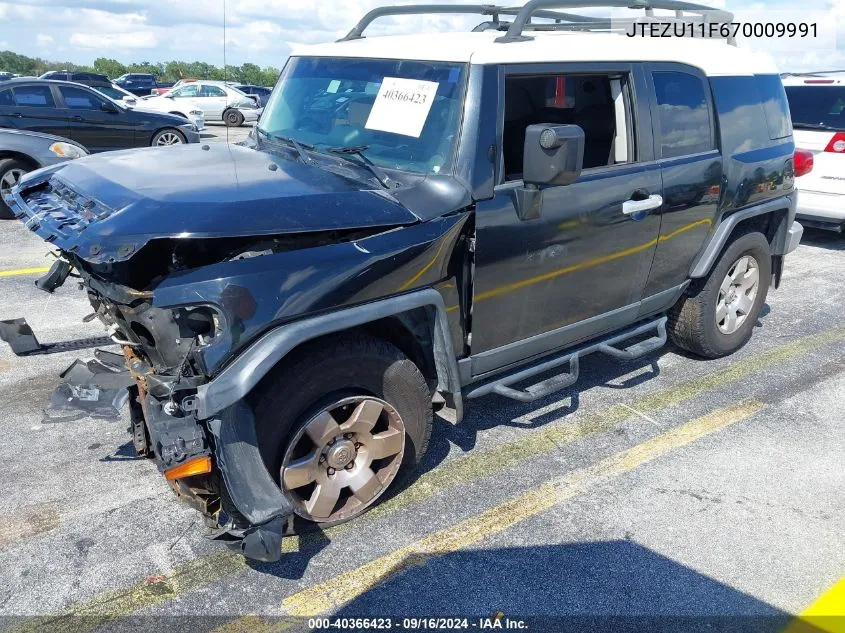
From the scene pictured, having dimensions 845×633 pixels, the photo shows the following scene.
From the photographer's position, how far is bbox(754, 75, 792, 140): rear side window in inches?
193

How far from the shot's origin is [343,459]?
312cm

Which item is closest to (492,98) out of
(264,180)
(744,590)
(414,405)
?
(264,180)

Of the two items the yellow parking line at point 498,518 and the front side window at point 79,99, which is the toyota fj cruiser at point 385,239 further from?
the front side window at point 79,99

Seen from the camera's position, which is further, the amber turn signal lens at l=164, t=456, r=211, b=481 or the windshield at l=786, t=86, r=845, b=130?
the windshield at l=786, t=86, r=845, b=130

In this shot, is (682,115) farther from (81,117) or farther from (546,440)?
(81,117)

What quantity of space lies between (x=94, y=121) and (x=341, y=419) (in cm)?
1056

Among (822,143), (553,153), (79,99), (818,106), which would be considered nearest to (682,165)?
(553,153)

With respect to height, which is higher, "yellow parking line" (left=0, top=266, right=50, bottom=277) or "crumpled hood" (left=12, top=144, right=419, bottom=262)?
"crumpled hood" (left=12, top=144, right=419, bottom=262)

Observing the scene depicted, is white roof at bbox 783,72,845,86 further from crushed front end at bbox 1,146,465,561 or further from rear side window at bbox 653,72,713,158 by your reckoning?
crushed front end at bbox 1,146,465,561

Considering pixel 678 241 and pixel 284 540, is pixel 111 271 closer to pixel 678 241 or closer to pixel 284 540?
pixel 284 540

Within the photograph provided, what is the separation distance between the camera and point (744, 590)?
117 inches

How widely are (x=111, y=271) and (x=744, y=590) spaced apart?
9.44 ft

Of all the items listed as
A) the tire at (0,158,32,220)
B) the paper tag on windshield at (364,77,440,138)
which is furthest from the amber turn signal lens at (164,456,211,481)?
the tire at (0,158,32,220)

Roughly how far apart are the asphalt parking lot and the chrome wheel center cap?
358mm
